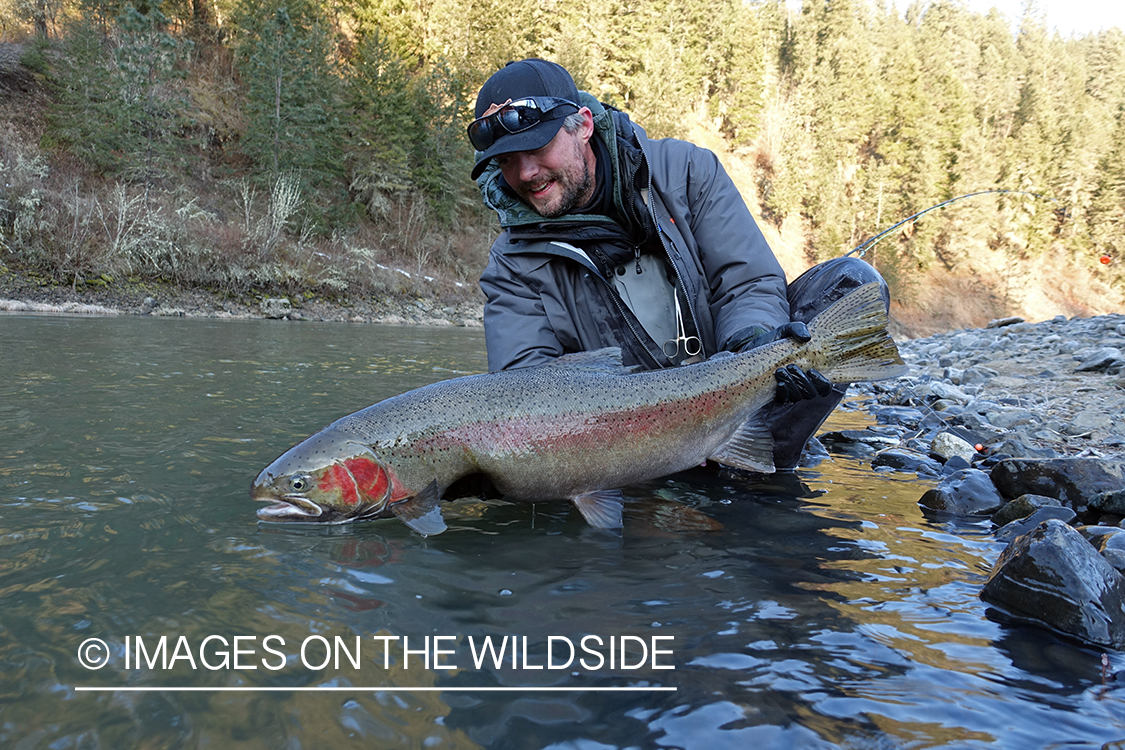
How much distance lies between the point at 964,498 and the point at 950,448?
1278 mm

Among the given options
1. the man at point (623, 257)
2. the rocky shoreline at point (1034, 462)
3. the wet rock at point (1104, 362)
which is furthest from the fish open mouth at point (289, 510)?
the wet rock at point (1104, 362)

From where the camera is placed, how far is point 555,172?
11.5 feet

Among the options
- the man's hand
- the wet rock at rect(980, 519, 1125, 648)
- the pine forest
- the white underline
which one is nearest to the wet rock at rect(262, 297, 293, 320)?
the pine forest

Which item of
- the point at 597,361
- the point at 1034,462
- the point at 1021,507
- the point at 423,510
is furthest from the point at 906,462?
the point at 423,510

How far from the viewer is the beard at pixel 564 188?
3527 mm

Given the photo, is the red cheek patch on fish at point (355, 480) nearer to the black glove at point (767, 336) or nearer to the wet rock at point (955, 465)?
the black glove at point (767, 336)

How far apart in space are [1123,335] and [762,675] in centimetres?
1091

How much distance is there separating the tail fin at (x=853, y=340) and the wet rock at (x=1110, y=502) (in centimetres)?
97

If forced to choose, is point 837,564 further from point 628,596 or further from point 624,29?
point 624,29

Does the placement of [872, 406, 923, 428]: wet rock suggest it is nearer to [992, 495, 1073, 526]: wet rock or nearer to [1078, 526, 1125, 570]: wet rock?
[992, 495, 1073, 526]: wet rock

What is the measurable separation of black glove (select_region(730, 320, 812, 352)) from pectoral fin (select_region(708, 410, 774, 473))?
36 cm

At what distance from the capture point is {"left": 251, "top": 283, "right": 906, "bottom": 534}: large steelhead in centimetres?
267

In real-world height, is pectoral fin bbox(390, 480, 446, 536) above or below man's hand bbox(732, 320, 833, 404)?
below

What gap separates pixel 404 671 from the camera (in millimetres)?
1755
